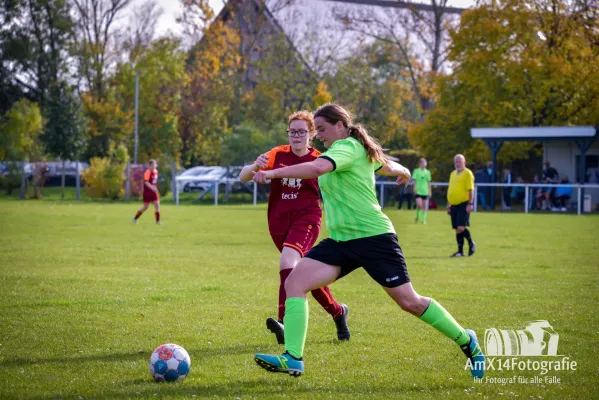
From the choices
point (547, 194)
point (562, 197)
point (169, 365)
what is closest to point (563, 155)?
point (562, 197)

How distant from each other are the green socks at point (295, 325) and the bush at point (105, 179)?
36.4 meters

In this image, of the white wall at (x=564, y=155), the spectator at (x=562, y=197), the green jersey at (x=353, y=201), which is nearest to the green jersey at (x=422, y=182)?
the spectator at (x=562, y=197)

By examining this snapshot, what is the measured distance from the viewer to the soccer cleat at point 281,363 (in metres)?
5.42

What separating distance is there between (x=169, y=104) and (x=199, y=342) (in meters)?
46.2

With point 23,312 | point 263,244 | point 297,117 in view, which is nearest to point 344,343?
point 297,117

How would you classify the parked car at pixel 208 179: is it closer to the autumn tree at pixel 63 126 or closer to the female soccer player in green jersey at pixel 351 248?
the autumn tree at pixel 63 126

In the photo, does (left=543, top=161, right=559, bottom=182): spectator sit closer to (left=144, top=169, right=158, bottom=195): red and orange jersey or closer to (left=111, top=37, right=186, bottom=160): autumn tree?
(left=144, top=169, right=158, bottom=195): red and orange jersey

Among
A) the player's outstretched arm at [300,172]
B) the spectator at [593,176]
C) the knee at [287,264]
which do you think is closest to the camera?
the player's outstretched arm at [300,172]

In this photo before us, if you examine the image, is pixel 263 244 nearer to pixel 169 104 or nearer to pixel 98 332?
pixel 98 332

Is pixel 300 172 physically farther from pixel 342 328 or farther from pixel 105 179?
pixel 105 179

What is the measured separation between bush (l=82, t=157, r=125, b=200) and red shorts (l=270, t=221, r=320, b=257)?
3465 centimetres

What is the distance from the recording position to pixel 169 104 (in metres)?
51.9

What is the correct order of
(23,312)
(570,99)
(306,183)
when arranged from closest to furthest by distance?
(306,183) < (23,312) < (570,99)

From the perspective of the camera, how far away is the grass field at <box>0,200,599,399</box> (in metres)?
5.57
